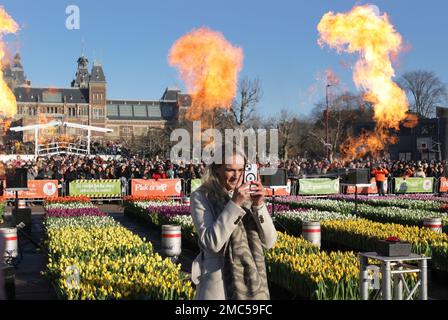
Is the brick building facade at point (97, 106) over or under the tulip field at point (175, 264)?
over

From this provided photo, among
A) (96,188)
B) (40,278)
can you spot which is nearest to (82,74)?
(96,188)

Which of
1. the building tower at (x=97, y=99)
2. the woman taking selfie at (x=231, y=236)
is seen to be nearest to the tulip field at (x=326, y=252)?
the woman taking selfie at (x=231, y=236)

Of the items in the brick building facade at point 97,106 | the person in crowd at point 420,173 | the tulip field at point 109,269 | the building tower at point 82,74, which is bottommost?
the tulip field at point 109,269

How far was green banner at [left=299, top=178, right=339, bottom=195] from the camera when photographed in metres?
29.6

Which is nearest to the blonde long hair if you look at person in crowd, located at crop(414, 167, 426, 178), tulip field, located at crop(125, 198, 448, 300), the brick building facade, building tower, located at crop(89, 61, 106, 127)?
tulip field, located at crop(125, 198, 448, 300)

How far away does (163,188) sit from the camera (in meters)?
28.6

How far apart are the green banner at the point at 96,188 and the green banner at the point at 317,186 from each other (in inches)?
377

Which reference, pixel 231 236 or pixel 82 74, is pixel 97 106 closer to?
pixel 82 74

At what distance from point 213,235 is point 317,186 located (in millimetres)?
26303

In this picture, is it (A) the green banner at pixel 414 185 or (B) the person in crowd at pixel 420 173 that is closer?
(A) the green banner at pixel 414 185

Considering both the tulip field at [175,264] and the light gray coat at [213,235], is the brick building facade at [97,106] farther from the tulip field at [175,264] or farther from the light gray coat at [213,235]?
the light gray coat at [213,235]

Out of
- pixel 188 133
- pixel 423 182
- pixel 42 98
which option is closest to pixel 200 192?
pixel 423 182

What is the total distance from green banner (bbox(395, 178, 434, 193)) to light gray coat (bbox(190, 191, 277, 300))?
27608 mm

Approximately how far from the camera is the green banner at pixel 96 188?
90.9ft
